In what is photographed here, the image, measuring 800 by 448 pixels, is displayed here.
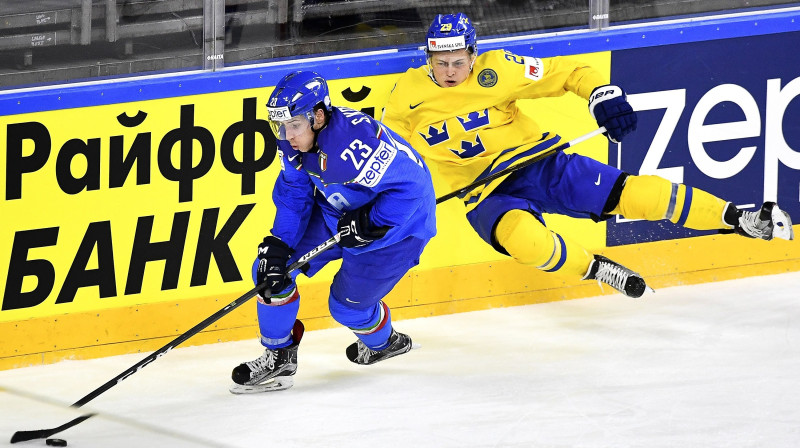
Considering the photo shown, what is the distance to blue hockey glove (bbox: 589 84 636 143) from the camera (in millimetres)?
5066

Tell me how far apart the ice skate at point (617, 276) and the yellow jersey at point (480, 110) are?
0.49 meters

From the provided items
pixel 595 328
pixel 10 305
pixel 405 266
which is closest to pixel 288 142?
pixel 405 266

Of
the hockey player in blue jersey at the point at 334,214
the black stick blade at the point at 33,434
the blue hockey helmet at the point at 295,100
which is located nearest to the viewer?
the black stick blade at the point at 33,434

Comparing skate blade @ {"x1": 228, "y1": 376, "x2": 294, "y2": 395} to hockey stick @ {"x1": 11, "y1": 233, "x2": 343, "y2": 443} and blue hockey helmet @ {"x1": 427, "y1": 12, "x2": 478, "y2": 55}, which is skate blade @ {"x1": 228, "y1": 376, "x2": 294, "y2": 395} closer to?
hockey stick @ {"x1": 11, "y1": 233, "x2": 343, "y2": 443}

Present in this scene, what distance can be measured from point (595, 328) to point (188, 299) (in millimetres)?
1571

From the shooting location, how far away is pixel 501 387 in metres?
4.79

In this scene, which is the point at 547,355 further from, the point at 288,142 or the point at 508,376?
the point at 288,142

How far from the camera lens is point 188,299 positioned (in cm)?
523

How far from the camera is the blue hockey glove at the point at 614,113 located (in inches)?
199

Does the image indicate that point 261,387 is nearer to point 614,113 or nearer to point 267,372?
point 267,372

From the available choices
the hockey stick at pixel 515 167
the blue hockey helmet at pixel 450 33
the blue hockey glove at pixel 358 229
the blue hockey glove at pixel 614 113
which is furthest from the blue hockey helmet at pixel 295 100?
the blue hockey glove at pixel 614 113

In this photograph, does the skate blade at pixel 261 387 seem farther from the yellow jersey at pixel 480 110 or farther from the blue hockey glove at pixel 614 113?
the blue hockey glove at pixel 614 113

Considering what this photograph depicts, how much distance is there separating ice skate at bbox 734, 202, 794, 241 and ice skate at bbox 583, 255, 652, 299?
464mm

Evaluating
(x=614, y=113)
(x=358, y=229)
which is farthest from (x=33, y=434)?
(x=614, y=113)
